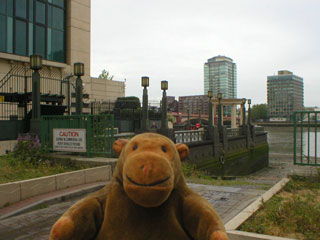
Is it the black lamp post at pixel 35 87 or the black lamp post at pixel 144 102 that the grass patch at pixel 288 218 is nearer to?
the black lamp post at pixel 35 87

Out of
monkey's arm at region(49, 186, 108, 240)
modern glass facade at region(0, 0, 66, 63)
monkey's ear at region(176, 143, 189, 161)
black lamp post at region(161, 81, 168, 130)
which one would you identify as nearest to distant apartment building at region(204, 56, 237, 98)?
modern glass facade at region(0, 0, 66, 63)

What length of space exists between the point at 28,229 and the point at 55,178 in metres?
2.31

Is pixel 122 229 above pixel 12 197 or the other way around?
above

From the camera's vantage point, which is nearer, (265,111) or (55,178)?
(55,178)

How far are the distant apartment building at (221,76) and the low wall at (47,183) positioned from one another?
389ft

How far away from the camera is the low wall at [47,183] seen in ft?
20.2

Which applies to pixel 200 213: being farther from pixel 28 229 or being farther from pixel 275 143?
pixel 275 143

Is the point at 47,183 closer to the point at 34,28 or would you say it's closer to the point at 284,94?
the point at 34,28

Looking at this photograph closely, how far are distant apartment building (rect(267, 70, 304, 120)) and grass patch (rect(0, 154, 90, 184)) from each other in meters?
127

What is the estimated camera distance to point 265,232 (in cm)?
439

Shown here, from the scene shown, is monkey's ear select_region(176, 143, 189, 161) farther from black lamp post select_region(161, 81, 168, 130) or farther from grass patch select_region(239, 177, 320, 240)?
black lamp post select_region(161, 81, 168, 130)

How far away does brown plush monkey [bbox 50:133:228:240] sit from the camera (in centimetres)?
226

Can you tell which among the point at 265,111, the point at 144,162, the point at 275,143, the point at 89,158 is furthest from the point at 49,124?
the point at 265,111

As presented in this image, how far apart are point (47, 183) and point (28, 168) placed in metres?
1.74
